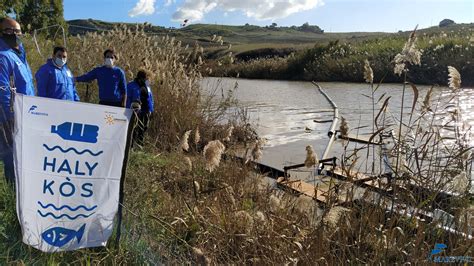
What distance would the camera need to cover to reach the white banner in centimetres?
290

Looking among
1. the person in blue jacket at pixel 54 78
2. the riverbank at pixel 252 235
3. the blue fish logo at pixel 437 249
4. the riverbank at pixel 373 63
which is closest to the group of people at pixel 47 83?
the person in blue jacket at pixel 54 78

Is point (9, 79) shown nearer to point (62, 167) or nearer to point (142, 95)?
point (62, 167)

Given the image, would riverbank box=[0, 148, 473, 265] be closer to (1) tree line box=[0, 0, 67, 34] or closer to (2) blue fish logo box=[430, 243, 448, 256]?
(2) blue fish logo box=[430, 243, 448, 256]

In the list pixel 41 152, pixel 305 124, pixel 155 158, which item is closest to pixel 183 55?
pixel 305 124

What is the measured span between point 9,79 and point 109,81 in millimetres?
2563

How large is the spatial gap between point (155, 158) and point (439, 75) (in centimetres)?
1597

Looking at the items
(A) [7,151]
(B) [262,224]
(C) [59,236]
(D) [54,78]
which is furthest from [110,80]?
(B) [262,224]

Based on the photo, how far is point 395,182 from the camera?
307 centimetres

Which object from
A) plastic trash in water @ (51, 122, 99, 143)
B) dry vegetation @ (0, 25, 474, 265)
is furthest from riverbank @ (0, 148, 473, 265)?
plastic trash in water @ (51, 122, 99, 143)

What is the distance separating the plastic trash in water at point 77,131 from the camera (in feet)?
9.59

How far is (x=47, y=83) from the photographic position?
514 cm

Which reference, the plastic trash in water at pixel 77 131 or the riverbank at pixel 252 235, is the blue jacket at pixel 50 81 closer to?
the riverbank at pixel 252 235

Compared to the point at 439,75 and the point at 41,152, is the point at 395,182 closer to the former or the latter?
the point at 41,152

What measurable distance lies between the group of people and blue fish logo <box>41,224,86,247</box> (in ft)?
3.04
